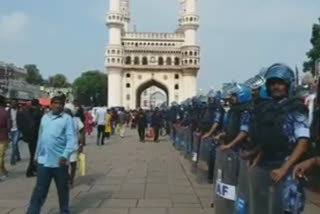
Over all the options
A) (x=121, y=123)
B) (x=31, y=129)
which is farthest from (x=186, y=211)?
(x=121, y=123)

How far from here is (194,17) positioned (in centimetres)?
10731

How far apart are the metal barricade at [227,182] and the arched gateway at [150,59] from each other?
98049 mm

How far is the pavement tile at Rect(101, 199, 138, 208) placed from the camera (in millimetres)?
9703

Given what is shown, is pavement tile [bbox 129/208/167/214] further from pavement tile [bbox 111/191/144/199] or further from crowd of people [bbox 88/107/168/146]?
crowd of people [bbox 88/107/168/146]

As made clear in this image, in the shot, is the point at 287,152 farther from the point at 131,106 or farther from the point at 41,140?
the point at 131,106

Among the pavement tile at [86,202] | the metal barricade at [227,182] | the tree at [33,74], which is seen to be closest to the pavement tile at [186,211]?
the pavement tile at [86,202]

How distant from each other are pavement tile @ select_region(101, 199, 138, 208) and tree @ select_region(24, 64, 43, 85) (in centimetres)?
14484

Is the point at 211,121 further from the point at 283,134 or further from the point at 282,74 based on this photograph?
the point at 283,134

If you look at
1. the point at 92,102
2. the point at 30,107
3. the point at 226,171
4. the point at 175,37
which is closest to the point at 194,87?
the point at 175,37

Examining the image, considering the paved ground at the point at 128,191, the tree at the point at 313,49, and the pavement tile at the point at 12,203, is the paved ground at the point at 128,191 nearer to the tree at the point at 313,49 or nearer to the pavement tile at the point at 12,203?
the pavement tile at the point at 12,203

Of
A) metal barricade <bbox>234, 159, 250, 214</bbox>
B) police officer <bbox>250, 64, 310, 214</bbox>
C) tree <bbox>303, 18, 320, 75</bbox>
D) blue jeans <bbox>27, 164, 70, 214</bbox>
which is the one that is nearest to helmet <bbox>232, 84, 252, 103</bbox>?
blue jeans <bbox>27, 164, 70, 214</bbox>

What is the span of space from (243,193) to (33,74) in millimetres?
154734

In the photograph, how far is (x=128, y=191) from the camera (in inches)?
447

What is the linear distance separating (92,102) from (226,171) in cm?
12710
